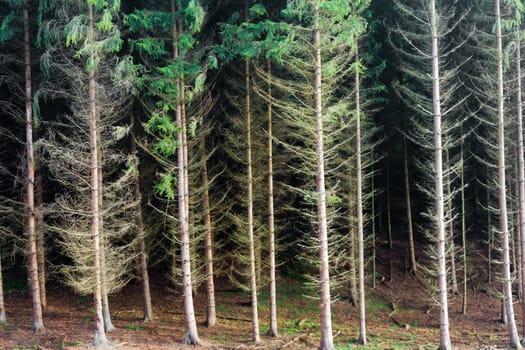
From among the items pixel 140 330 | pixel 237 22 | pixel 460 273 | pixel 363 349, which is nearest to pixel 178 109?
pixel 237 22

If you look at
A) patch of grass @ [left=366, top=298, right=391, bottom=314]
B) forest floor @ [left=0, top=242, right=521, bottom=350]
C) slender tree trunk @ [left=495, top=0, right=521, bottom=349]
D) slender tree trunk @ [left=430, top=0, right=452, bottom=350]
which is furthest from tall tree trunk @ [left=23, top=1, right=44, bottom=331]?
slender tree trunk @ [left=495, top=0, right=521, bottom=349]

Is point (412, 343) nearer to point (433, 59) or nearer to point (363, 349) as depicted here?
point (363, 349)

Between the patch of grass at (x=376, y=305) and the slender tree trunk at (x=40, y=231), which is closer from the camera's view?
the slender tree trunk at (x=40, y=231)

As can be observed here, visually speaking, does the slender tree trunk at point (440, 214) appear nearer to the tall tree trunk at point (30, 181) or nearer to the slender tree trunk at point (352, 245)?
the slender tree trunk at point (352, 245)

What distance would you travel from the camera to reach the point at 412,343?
13.8 m

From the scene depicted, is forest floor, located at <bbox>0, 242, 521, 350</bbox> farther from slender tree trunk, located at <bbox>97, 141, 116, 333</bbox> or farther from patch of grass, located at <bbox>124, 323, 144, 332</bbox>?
slender tree trunk, located at <bbox>97, 141, 116, 333</bbox>

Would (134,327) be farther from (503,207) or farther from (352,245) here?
(503,207)

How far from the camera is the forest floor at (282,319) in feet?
40.3

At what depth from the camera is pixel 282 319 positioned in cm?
1616

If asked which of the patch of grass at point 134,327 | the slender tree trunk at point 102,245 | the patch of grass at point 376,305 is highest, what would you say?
the slender tree trunk at point 102,245

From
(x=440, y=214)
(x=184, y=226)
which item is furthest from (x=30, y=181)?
(x=440, y=214)

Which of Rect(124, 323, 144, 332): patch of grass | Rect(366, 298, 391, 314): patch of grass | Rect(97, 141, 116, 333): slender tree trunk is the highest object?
Rect(97, 141, 116, 333): slender tree trunk

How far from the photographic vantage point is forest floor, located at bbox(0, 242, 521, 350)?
40.3 feet

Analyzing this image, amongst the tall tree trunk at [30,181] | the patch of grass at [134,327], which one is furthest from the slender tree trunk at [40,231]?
the patch of grass at [134,327]
